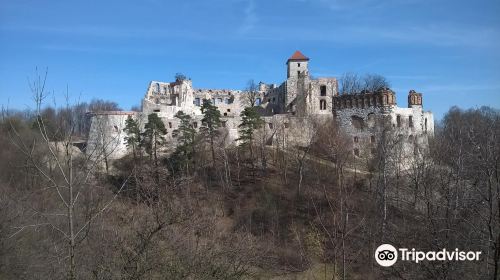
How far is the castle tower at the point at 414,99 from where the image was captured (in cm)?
3959

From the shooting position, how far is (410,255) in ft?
46.0

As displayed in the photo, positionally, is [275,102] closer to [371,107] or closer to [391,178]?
[371,107]

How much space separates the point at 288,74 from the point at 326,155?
455 inches

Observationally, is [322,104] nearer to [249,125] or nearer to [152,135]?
[249,125]

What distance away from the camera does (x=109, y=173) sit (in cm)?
3656

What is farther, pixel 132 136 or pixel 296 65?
pixel 296 65

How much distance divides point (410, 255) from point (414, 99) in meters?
28.4

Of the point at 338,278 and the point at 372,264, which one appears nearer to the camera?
the point at 372,264

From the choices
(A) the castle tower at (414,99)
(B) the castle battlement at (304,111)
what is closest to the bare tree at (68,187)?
(B) the castle battlement at (304,111)

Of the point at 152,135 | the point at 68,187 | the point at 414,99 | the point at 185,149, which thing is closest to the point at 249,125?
the point at 185,149

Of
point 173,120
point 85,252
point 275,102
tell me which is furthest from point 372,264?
point 275,102

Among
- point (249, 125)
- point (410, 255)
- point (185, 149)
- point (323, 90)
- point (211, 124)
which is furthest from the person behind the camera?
point (323, 90)

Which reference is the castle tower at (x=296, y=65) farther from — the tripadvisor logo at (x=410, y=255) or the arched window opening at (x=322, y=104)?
the tripadvisor logo at (x=410, y=255)

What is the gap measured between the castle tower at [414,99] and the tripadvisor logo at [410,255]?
90.4ft
